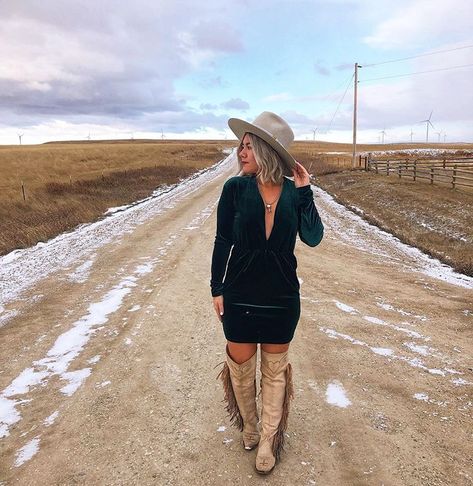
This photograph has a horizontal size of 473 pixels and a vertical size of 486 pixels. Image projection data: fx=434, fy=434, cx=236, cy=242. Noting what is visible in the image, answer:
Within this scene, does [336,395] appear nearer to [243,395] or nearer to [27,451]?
[243,395]

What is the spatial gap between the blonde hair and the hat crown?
0.07 metres

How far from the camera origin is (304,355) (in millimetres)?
4301

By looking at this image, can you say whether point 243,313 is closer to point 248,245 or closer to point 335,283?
point 248,245

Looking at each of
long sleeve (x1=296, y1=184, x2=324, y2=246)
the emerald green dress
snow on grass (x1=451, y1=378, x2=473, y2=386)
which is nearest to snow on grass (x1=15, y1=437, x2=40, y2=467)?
the emerald green dress

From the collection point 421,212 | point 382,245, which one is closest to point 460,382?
point 382,245

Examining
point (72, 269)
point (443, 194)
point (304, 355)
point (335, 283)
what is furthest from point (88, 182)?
point (304, 355)

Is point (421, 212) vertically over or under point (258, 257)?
under

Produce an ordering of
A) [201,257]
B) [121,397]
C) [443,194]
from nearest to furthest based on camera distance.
A: [121,397] → [201,257] → [443,194]

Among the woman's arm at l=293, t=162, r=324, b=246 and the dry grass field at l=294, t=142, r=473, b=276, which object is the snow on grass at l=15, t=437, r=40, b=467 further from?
the dry grass field at l=294, t=142, r=473, b=276

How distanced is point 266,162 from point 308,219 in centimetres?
42

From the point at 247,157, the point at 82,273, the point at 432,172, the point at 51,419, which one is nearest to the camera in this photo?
the point at 247,157

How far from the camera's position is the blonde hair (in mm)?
2459

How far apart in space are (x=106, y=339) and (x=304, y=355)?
6.95ft

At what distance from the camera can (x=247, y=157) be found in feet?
8.40
